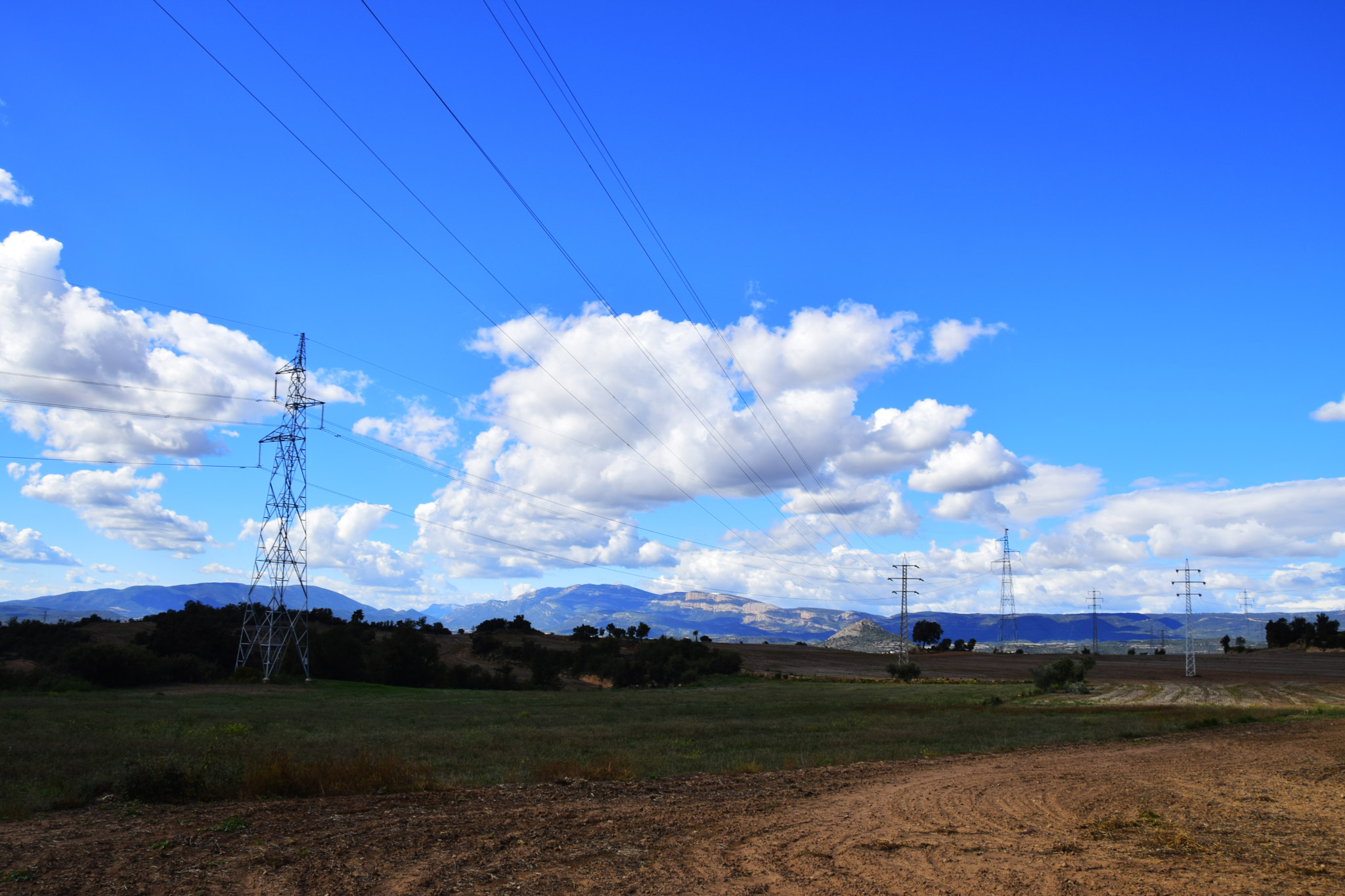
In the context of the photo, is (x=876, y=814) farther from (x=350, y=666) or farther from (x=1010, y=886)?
(x=350, y=666)

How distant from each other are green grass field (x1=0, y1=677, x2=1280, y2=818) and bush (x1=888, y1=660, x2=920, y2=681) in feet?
138

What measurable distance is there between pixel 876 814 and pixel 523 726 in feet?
66.0

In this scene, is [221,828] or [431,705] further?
[431,705]

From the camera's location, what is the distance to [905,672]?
94.8 metres

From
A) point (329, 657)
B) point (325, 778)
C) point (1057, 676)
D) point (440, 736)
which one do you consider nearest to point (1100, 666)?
point (1057, 676)

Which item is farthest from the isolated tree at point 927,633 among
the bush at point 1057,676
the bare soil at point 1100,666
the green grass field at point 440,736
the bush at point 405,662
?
the green grass field at point 440,736

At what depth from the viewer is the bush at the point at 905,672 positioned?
9419cm

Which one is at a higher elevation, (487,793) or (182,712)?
(487,793)

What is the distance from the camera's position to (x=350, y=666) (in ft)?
250

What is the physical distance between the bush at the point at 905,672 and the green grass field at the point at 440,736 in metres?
42.1

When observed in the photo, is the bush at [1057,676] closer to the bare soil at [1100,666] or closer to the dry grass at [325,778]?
the bare soil at [1100,666]

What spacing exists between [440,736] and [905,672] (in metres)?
79.4

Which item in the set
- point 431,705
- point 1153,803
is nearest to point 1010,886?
point 1153,803

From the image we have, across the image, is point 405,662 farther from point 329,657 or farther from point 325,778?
point 325,778
